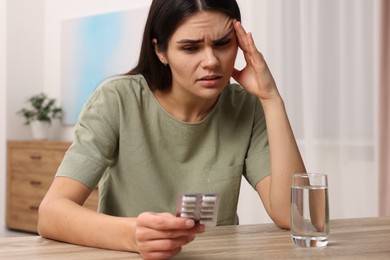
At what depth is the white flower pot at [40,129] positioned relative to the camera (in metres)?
5.68

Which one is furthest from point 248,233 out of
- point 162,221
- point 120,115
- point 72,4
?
point 72,4

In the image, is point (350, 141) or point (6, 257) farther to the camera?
point (350, 141)

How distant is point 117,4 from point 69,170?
3.91 metres

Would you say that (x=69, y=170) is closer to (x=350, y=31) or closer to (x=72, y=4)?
(x=350, y=31)

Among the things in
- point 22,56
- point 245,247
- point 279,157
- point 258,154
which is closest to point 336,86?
point 258,154

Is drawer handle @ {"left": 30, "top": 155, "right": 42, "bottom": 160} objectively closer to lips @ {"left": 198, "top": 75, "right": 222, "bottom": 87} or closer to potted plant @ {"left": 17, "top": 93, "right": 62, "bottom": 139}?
potted plant @ {"left": 17, "top": 93, "right": 62, "bottom": 139}

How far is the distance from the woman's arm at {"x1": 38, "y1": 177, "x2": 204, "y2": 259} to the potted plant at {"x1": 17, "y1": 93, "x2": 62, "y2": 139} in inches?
166

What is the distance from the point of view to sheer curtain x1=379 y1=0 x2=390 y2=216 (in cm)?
354

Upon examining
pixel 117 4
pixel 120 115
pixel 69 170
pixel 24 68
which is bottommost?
pixel 69 170

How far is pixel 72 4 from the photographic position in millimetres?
5672

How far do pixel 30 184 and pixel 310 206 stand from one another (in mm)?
4533

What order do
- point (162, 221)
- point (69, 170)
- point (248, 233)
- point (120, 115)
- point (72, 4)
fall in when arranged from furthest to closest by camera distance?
point (72, 4) < point (120, 115) < point (69, 170) < point (248, 233) < point (162, 221)

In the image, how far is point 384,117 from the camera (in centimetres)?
360

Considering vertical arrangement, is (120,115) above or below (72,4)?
below
